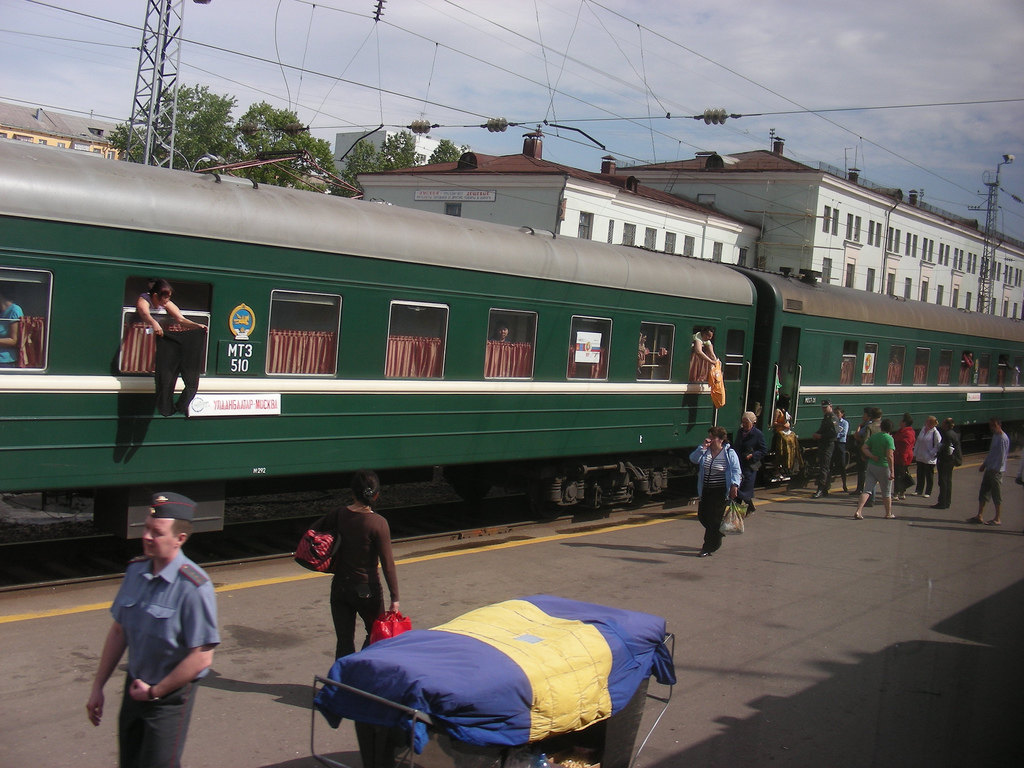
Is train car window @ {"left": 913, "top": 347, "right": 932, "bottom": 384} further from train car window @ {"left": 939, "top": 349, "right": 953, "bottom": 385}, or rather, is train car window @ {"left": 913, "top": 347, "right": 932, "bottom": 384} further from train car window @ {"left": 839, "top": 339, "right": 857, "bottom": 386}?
train car window @ {"left": 839, "top": 339, "right": 857, "bottom": 386}

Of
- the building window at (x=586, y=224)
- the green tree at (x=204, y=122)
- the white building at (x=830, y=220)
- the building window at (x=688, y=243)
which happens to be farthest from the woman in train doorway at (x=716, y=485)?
the green tree at (x=204, y=122)

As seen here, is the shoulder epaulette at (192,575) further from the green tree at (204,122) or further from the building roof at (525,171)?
the green tree at (204,122)

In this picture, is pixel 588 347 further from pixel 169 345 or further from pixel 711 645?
pixel 169 345

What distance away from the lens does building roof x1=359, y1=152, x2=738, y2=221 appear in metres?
41.7

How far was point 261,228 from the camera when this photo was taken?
8.88 metres

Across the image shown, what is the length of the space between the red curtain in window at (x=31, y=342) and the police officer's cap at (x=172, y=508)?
429 centimetres

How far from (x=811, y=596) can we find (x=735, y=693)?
3.18 metres

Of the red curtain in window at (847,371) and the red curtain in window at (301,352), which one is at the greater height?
the red curtain in window at (847,371)

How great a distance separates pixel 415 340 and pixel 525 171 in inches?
1275

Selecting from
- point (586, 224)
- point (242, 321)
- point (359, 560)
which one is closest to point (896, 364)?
point (242, 321)

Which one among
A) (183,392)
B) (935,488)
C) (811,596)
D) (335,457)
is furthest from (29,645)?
(935,488)

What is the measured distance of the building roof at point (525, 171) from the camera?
41.7 metres

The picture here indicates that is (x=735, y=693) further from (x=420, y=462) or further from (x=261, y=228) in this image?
(x=261, y=228)

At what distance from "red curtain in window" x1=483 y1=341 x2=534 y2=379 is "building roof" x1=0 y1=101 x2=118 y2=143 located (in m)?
74.9
